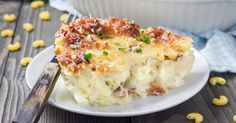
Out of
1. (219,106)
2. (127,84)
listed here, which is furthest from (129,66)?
(219,106)

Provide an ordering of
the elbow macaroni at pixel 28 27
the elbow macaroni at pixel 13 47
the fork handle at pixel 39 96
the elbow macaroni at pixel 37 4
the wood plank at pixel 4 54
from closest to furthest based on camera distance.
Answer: the fork handle at pixel 39 96
the wood plank at pixel 4 54
the elbow macaroni at pixel 13 47
the elbow macaroni at pixel 28 27
the elbow macaroni at pixel 37 4

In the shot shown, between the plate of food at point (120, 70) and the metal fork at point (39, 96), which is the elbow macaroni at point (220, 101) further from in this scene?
the metal fork at point (39, 96)

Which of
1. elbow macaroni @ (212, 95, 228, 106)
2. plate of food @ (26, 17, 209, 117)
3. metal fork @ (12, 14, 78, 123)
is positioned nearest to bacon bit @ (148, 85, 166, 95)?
plate of food @ (26, 17, 209, 117)

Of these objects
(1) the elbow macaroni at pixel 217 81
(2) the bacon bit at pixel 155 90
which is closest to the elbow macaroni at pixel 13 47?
(2) the bacon bit at pixel 155 90

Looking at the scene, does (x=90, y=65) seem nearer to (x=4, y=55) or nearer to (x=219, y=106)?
(x=219, y=106)

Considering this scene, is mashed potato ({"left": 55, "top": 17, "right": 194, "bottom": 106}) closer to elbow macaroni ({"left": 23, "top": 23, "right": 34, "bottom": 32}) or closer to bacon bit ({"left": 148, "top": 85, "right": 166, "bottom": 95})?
bacon bit ({"left": 148, "top": 85, "right": 166, "bottom": 95})

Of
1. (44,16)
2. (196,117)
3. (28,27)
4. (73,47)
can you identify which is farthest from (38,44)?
(196,117)
